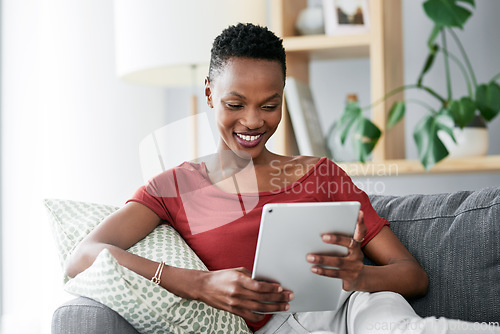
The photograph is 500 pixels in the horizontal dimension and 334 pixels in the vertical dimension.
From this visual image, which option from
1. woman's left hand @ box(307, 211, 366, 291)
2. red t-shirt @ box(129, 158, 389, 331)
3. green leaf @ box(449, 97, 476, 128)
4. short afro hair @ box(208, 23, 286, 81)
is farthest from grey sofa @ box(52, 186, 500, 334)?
green leaf @ box(449, 97, 476, 128)

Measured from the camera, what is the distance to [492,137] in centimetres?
242

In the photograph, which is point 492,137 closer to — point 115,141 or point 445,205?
point 445,205

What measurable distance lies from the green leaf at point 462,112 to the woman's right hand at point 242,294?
114 centimetres

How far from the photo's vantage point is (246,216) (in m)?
1.45

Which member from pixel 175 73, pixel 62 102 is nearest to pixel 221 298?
pixel 175 73

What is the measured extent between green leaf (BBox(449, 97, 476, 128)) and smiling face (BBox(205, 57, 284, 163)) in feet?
2.82

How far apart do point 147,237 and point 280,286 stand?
364 millimetres

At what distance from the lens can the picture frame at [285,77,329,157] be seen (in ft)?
7.79

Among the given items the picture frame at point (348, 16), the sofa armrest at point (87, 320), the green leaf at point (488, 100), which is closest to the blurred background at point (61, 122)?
the picture frame at point (348, 16)

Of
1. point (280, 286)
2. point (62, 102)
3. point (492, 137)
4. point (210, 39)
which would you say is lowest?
point (280, 286)

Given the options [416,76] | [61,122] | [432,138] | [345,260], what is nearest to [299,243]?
[345,260]

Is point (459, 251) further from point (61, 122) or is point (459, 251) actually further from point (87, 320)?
point (61, 122)

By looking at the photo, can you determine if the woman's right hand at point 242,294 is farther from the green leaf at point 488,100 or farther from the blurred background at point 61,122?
the blurred background at point 61,122

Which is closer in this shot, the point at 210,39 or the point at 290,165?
the point at 290,165
